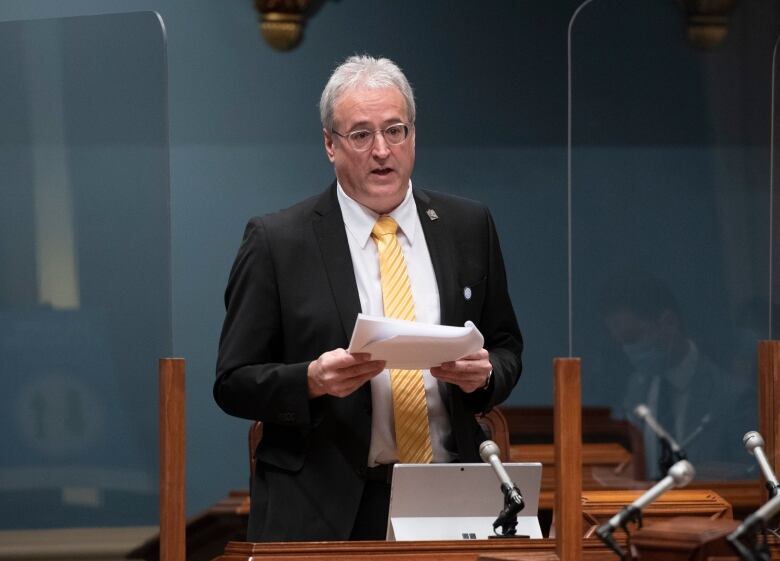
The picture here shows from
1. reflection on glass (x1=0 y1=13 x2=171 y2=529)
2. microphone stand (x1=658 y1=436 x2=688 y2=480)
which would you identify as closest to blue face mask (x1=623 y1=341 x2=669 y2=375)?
microphone stand (x1=658 y1=436 x2=688 y2=480)

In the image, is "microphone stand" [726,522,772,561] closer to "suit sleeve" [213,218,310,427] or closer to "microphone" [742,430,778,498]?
"microphone" [742,430,778,498]

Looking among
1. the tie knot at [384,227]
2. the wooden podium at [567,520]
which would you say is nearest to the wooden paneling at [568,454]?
the wooden podium at [567,520]

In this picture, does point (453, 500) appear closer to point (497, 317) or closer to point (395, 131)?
point (497, 317)

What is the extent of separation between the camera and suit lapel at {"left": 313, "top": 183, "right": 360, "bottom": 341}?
2801mm

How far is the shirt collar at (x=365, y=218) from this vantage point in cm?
289

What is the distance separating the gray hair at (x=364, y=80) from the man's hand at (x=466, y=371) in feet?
1.75

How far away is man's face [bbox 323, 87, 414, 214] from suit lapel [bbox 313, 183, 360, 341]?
0.23ft

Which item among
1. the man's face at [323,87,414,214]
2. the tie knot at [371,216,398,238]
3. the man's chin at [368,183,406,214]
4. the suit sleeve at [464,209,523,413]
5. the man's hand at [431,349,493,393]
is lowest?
the man's hand at [431,349,493,393]

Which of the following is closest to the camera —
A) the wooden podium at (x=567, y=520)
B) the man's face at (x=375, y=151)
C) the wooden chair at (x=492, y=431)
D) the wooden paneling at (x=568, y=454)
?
the wooden podium at (x=567, y=520)

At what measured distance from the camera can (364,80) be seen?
2879mm

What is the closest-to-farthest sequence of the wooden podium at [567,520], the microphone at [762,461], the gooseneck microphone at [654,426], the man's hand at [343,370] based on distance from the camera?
the wooden podium at [567,520] < the microphone at [762,461] < the man's hand at [343,370] < the gooseneck microphone at [654,426]

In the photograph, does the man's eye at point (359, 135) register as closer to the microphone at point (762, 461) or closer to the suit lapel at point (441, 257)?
the suit lapel at point (441, 257)

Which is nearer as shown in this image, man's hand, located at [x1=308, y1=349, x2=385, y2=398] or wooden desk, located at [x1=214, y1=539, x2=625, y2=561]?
wooden desk, located at [x1=214, y1=539, x2=625, y2=561]

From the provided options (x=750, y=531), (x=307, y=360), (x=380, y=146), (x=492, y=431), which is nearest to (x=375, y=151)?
(x=380, y=146)
